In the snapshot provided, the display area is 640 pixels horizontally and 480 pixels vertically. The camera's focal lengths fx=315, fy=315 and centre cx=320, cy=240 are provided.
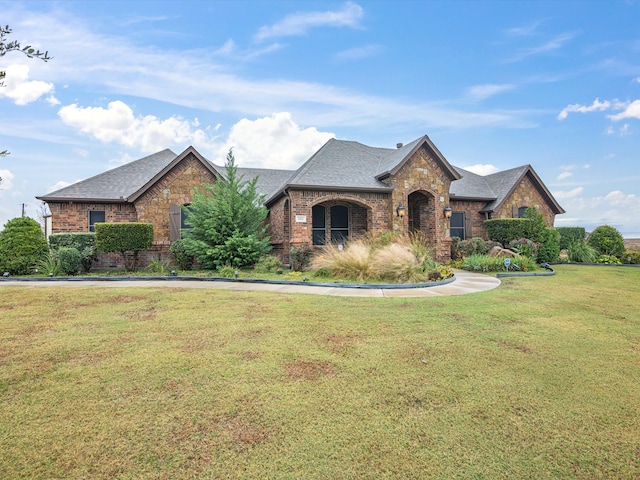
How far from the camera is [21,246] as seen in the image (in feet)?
37.3

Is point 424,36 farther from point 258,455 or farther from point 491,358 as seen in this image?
point 258,455

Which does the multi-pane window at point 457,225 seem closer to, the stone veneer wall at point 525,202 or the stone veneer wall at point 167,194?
the stone veneer wall at point 525,202

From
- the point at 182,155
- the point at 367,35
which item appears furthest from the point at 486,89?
the point at 182,155

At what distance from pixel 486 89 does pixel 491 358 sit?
1374cm

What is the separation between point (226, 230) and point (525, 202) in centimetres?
1668

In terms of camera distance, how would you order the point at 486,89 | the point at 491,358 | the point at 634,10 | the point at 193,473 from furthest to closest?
the point at 486,89 < the point at 634,10 < the point at 491,358 < the point at 193,473

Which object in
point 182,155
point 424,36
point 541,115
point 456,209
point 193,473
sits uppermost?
point 424,36

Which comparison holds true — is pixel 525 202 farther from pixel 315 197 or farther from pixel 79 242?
pixel 79 242

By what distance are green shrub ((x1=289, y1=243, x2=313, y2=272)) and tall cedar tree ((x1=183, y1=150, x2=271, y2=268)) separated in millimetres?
1249

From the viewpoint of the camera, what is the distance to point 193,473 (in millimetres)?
1902

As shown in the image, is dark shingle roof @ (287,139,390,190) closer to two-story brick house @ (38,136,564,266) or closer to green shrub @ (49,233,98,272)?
two-story brick house @ (38,136,564,266)

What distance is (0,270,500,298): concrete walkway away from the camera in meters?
7.67

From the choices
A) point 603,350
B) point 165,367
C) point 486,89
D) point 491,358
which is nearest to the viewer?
point 165,367

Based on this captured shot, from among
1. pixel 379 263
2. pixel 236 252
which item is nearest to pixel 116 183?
pixel 236 252
